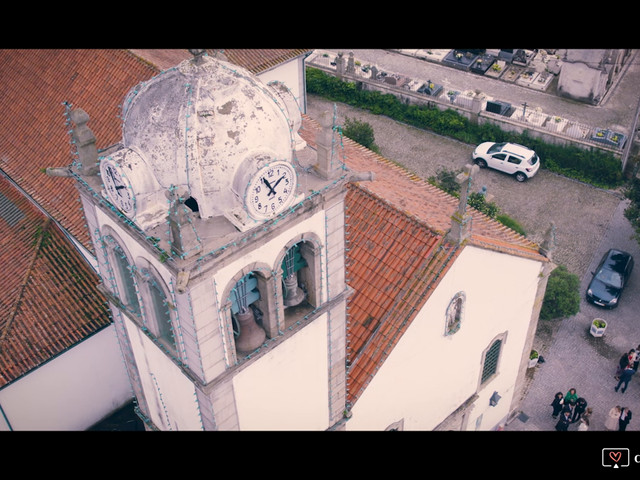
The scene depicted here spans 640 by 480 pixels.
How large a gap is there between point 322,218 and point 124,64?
1396cm

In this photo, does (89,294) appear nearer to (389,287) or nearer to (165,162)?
(389,287)

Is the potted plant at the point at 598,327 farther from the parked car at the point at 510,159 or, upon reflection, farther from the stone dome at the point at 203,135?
the stone dome at the point at 203,135

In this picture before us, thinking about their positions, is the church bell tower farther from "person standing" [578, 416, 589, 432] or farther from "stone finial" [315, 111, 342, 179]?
"person standing" [578, 416, 589, 432]

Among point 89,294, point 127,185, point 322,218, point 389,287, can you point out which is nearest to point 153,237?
point 127,185

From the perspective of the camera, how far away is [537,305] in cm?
2400

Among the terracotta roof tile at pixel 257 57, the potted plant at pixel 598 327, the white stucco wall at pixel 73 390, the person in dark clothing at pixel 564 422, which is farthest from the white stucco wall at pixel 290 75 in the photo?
the person in dark clothing at pixel 564 422

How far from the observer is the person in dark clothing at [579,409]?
28250mm

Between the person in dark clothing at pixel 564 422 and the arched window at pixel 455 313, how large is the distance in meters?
9.86

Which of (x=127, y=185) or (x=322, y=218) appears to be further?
(x=322, y=218)

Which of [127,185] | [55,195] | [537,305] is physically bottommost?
[537,305]

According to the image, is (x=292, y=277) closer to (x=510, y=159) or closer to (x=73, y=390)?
(x=73, y=390)

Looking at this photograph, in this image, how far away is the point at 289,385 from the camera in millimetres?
17031

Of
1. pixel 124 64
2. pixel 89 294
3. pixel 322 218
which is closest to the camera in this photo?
pixel 322 218

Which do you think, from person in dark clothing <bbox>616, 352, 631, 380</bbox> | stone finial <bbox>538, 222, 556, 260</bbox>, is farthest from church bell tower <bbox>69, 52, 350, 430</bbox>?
person in dark clothing <bbox>616, 352, 631, 380</bbox>
